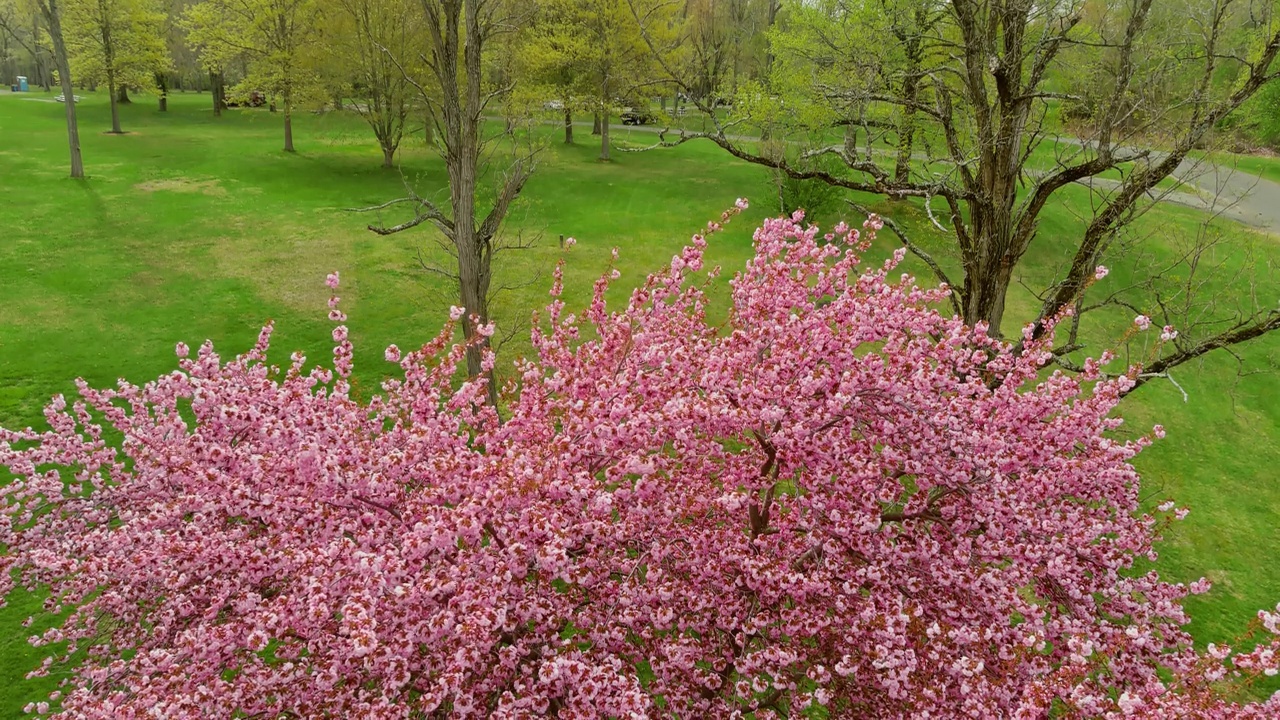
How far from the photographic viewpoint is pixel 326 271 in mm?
20297

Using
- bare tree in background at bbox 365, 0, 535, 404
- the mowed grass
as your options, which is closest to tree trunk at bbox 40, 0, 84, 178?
the mowed grass

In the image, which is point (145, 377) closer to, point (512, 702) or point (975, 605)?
point (512, 702)

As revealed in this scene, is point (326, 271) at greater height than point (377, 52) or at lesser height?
lesser

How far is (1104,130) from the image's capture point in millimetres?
8508

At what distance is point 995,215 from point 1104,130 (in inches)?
62.0

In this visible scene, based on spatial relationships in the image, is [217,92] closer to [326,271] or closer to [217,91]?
[217,91]

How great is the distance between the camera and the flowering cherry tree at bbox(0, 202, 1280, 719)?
473 centimetres

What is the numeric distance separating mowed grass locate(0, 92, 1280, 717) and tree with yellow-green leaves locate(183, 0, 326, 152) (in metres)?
2.47

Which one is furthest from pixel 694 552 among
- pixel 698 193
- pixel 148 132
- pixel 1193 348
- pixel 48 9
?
pixel 148 132

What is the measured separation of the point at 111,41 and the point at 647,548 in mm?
45975

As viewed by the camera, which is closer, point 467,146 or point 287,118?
point 467,146

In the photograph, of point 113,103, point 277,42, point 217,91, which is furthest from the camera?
point 217,91

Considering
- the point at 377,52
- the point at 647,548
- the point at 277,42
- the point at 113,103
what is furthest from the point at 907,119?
the point at 113,103

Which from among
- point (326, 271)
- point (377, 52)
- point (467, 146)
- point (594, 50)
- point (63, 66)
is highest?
point (594, 50)
